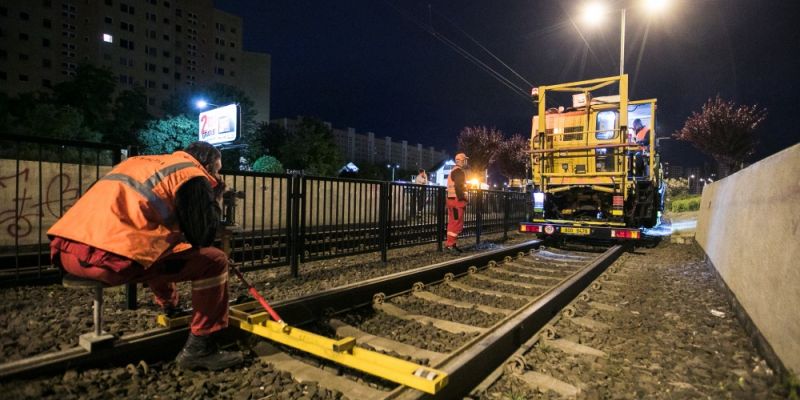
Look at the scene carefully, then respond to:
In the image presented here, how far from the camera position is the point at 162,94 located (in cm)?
7769

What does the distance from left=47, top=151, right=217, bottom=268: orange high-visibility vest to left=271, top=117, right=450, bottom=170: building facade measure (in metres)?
117

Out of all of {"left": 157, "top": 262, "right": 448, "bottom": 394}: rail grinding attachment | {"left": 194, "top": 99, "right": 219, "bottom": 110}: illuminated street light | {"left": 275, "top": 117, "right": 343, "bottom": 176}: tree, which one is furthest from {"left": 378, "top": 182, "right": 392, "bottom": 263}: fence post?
{"left": 275, "top": 117, "right": 343, "bottom": 176}: tree

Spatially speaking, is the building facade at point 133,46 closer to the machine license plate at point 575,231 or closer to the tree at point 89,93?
the tree at point 89,93

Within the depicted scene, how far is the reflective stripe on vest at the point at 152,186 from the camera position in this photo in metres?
2.39

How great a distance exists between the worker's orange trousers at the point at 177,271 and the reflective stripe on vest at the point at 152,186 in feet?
1.06

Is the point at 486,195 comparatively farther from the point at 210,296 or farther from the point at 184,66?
the point at 184,66

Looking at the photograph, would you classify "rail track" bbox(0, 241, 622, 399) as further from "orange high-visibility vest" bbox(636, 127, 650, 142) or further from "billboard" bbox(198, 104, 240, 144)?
"billboard" bbox(198, 104, 240, 144)

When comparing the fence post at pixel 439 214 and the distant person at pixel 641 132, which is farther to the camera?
the distant person at pixel 641 132

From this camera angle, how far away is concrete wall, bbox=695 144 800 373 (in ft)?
8.62

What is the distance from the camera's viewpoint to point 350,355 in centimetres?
250

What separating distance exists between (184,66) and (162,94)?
26.6ft

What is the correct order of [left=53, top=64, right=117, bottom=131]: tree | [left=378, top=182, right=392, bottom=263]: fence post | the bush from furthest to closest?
[left=53, top=64, right=117, bottom=131]: tree, the bush, [left=378, top=182, right=392, bottom=263]: fence post

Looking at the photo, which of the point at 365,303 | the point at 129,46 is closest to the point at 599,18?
the point at 365,303

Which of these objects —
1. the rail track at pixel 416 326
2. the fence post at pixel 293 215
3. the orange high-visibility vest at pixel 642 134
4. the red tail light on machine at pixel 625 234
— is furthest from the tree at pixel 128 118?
the rail track at pixel 416 326
